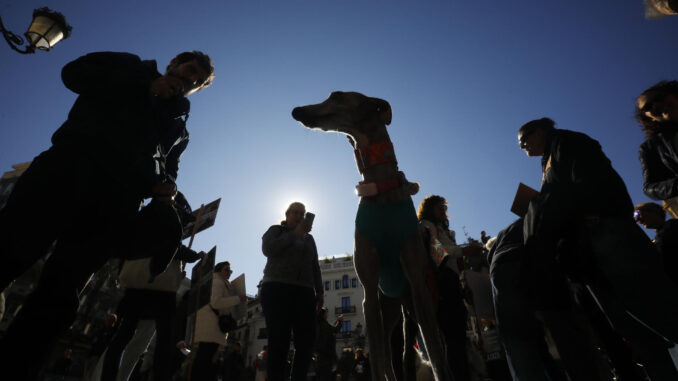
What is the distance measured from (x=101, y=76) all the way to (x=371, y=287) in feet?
6.09

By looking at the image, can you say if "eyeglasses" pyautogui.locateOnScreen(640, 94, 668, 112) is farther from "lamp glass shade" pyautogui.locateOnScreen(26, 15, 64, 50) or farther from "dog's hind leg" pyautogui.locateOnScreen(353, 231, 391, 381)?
"lamp glass shade" pyautogui.locateOnScreen(26, 15, 64, 50)

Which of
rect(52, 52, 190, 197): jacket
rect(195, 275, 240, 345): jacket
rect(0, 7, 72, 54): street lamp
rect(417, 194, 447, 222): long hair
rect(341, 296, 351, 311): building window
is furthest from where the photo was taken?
rect(341, 296, 351, 311): building window

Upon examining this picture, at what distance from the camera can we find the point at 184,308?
199 inches

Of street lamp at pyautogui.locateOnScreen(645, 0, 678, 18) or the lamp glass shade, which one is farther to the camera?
the lamp glass shade

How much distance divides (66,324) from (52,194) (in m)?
0.58

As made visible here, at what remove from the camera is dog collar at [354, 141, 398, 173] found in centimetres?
208

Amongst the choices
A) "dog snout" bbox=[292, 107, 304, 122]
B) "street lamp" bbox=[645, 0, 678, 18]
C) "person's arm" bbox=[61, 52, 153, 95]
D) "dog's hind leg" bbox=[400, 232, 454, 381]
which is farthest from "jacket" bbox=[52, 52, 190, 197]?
"street lamp" bbox=[645, 0, 678, 18]

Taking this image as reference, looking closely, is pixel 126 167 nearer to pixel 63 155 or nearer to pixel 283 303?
pixel 63 155

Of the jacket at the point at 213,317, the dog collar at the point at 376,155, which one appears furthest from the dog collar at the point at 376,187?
the jacket at the point at 213,317

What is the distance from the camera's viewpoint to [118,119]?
5.59 feet

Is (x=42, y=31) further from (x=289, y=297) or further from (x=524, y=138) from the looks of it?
(x=524, y=138)

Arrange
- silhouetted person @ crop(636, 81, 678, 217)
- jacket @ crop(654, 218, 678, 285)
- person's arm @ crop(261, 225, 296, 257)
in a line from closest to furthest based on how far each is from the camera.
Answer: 1. silhouetted person @ crop(636, 81, 678, 217)
2. jacket @ crop(654, 218, 678, 285)
3. person's arm @ crop(261, 225, 296, 257)

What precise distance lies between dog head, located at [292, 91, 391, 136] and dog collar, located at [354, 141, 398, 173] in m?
0.20

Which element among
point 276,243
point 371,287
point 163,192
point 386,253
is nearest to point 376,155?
point 386,253
